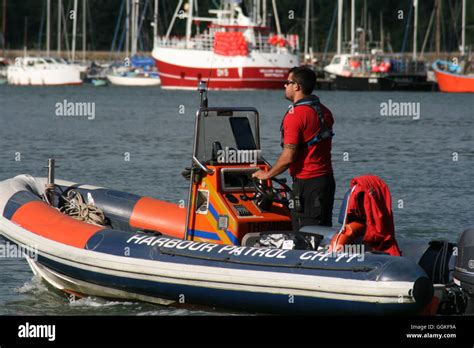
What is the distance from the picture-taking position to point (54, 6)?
84.8 meters

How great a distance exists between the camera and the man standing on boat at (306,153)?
10133 mm

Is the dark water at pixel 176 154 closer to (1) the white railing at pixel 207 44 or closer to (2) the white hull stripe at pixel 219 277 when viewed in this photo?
(2) the white hull stripe at pixel 219 277

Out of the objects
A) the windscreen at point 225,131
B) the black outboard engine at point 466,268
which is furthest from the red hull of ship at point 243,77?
the black outboard engine at point 466,268

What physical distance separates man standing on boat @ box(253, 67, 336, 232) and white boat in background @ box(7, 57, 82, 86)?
6578 cm

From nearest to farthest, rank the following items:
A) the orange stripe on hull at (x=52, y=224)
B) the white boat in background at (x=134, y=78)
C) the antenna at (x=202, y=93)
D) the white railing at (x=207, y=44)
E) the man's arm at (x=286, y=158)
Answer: the man's arm at (x=286, y=158), the antenna at (x=202, y=93), the orange stripe on hull at (x=52, y=224), the white railing at (x=207, y=44), the white boat in background at (x=134, y=78)

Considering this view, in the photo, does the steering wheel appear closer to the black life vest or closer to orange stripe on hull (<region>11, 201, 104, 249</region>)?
the black life vest

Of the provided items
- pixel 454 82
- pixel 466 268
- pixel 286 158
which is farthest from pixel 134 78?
pixel 466 268

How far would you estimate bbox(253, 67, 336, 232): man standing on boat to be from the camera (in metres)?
10.1

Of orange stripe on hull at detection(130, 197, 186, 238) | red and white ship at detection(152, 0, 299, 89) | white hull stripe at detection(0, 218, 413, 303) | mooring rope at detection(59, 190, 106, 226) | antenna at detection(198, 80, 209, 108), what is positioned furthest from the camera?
red and white ship at detection(152, 0, 299, 89)

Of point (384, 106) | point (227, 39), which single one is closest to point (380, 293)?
point (384, 106)

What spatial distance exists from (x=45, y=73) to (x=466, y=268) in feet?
221

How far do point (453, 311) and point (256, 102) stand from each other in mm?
44439

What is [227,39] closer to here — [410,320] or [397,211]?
[397,211]

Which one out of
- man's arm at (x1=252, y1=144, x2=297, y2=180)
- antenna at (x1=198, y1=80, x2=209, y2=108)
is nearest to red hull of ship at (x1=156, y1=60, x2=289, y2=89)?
antenna at (x1=198, y1=80, x2=209, y2=108)
